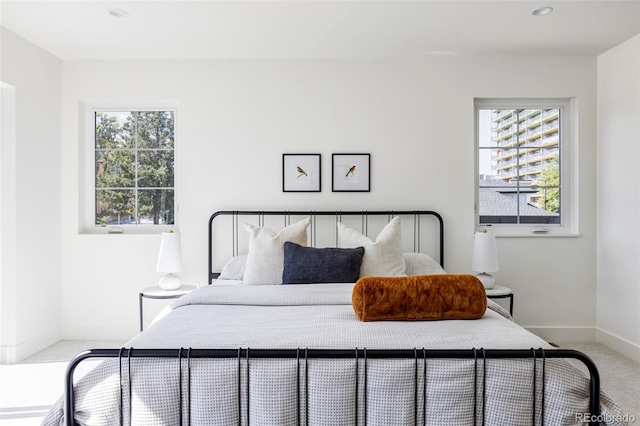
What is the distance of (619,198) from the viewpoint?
11.3 ft

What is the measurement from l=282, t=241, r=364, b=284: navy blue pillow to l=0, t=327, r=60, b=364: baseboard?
2085mm

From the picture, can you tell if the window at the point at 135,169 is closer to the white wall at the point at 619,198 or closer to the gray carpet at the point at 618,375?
the gray carpet at the point at 618,375

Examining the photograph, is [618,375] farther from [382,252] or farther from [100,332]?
[100,332]

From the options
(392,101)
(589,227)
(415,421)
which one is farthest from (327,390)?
(589,227)

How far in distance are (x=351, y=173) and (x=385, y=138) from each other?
0.41 meters

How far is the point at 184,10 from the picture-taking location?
280 cm

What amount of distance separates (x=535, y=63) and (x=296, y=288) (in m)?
2.80

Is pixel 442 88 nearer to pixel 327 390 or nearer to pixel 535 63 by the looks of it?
pixel 535 63

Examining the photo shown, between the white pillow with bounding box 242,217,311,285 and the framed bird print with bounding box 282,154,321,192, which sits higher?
the framed bird print with bounding box 282,154,321,192

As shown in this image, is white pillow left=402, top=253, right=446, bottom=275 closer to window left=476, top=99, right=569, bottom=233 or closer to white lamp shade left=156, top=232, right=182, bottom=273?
window left=476, top=99, right=569, bottom=233

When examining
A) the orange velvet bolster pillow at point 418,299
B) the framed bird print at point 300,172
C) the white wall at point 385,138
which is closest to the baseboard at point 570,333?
the white wall at point 385,138

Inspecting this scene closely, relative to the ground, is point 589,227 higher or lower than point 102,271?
higher

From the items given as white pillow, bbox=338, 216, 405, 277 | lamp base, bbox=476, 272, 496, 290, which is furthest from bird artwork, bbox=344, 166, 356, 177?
lamp base, bbox=476, 272, 496, 290

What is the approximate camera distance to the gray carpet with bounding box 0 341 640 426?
2457 millimetres
